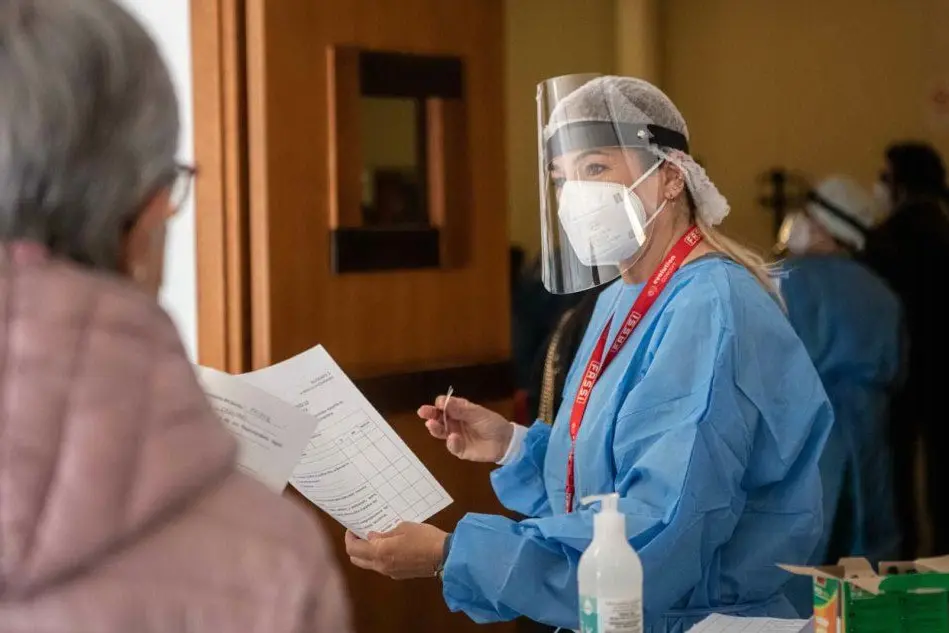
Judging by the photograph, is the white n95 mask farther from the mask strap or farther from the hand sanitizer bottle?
the hand sanitizer bottle

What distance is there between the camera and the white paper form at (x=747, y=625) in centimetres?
120

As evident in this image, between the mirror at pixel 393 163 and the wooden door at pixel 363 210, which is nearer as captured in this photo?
the wooden door at pixel 363 210

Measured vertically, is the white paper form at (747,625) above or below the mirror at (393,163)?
below

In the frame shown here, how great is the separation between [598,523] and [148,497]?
427 mm

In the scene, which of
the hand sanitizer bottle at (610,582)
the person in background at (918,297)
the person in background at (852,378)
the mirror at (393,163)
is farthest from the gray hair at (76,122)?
the person in background at (918,297)

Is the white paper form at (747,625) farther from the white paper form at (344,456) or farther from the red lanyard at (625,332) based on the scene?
the white paper form at (344,456)

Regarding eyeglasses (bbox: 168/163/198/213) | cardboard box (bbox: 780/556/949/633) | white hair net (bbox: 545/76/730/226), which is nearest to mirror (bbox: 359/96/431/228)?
white hair net (bbox: 545/76/730/226)

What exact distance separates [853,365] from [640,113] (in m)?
1.51

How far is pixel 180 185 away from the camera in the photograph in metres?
0.78

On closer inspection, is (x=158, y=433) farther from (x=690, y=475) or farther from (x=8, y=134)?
(x=690, y=475)

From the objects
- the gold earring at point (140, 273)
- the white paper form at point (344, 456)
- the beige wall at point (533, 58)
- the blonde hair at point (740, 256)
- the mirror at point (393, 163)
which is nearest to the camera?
the gold earring at point (140, 273)

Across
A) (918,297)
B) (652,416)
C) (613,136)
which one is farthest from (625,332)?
(918,297)

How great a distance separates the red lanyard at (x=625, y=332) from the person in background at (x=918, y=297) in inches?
69.1

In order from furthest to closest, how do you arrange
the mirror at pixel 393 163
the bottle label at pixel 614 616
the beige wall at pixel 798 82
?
the beige wall at pixel 798 82 → the mirror at pixel 393 163 → the bottle label at pixel 614 616
